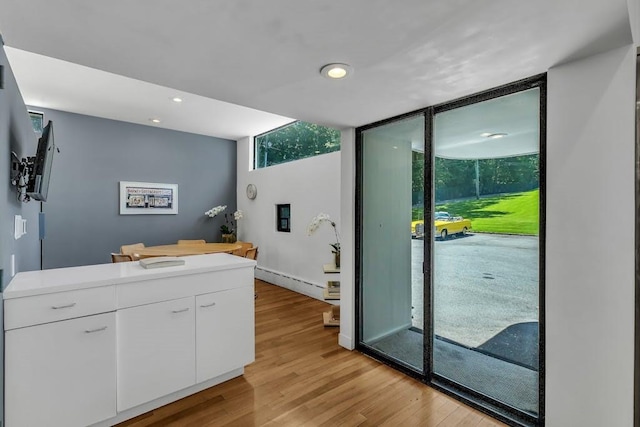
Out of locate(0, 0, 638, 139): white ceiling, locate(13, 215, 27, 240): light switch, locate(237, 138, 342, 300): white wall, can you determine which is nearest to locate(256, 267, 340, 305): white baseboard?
locate(237, 138, 342, 300): white wall

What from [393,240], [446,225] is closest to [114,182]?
[393,240]

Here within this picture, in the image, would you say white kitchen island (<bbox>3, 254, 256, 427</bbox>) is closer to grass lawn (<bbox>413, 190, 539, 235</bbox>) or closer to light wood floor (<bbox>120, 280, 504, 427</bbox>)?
light wood floor (<bbox>120, 280, 504, 427</bbox>)

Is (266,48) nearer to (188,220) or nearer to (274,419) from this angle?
(274,419)

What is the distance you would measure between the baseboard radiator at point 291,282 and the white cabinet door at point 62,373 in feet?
10.0

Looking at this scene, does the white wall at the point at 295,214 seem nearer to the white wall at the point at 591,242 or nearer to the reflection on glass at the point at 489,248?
the reflection on glass at the point at 489,248

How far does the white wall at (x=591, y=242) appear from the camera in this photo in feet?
4.85

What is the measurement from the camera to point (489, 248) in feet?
7.22

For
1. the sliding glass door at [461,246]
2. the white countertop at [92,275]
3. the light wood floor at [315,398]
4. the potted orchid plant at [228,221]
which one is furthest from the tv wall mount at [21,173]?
the potted orchid plant at [228,221]

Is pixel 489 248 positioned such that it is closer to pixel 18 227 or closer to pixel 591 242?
pixel 591 242

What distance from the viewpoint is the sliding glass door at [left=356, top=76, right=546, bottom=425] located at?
1.96m

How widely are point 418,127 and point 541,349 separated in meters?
1.83

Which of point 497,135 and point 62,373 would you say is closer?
point 62,373

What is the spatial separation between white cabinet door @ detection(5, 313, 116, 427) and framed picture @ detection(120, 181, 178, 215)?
4174mm

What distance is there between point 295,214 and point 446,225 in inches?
119
